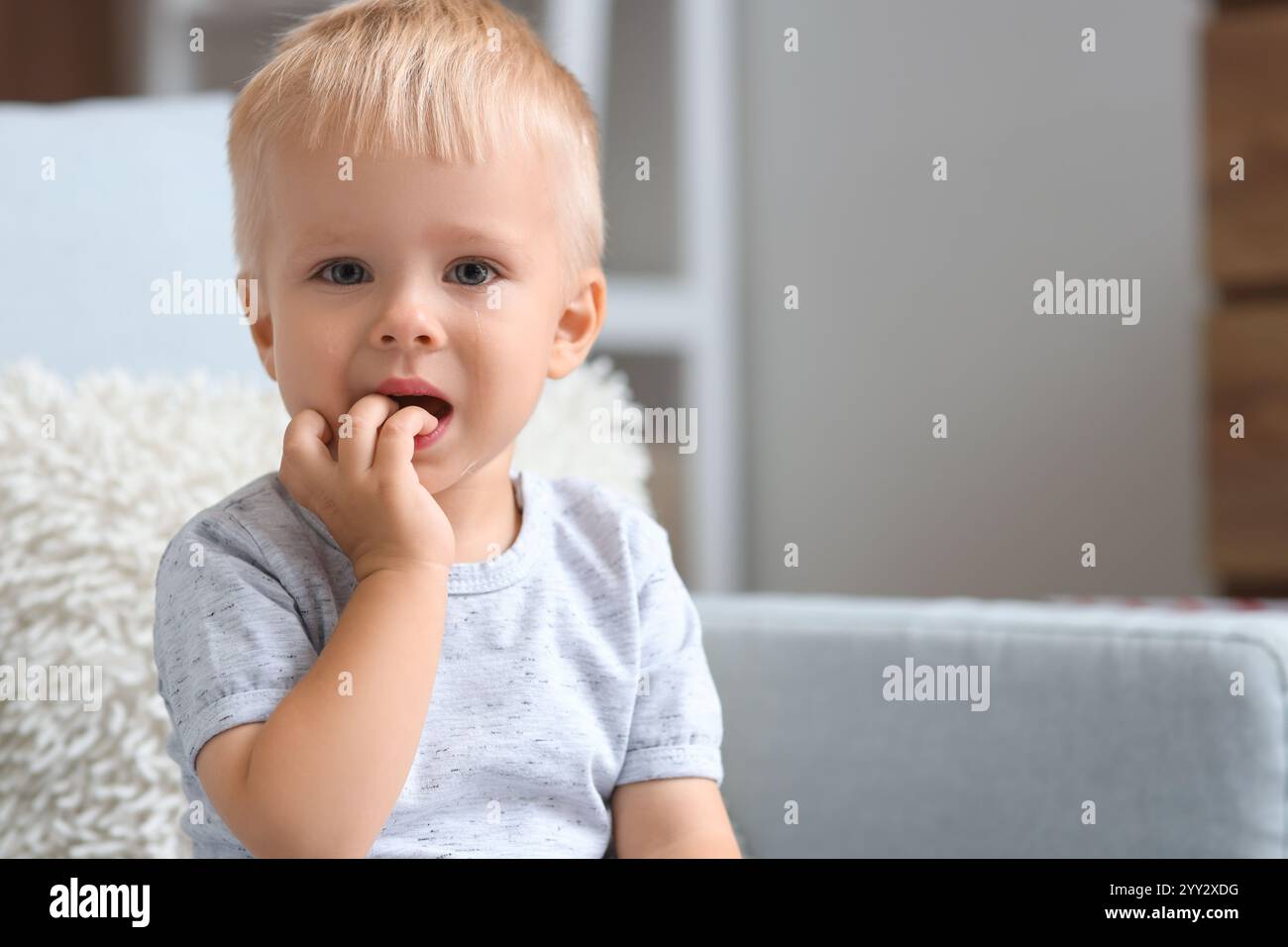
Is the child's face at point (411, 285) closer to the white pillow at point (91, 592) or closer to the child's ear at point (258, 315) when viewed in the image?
the child's ear at point (258, 315)

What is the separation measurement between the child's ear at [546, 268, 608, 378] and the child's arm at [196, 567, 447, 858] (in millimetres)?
134

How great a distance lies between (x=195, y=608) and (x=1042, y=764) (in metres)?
0.48

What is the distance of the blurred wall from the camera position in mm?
1715

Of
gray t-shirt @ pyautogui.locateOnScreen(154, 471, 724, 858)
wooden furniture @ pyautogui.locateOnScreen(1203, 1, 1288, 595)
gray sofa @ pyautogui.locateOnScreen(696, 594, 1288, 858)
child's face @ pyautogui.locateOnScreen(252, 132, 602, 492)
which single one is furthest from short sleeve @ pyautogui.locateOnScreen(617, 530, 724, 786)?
wooden furniture @ pyautogui.locateOnScreen(1203, 1, 1288, 595)

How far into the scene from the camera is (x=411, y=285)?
46 cm

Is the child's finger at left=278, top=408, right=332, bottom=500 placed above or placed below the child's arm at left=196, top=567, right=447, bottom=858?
above

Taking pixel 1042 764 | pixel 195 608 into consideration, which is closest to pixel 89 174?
pixel 195 608

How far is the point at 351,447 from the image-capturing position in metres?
0.45

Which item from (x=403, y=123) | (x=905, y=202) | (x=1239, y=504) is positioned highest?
(x=905, y=202)

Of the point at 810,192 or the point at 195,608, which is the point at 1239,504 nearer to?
the point at 810,192

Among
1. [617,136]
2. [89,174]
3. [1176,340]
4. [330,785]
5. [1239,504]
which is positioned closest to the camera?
[330,785]

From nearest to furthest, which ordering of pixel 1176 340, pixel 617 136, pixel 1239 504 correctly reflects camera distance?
pixel 1239 504 → pixel 1176 340 → pixel 617 136

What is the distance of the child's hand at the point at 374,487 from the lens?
0.45m

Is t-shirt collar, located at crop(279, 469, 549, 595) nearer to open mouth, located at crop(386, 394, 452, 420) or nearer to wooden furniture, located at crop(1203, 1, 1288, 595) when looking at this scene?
open mouth, located at crop(386, 394, 452, 420)
